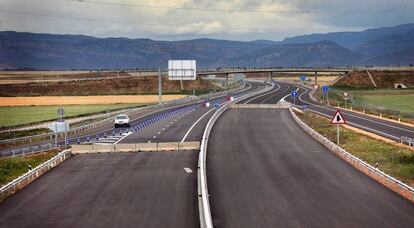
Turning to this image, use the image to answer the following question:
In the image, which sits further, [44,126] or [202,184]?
[44,126]

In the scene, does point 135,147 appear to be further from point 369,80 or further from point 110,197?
point 369,80

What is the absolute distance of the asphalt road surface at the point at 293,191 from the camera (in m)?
21.5

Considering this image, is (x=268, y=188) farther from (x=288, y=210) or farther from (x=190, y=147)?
(x=190, y=147)

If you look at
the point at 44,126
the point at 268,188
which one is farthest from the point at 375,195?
the point at 44,126

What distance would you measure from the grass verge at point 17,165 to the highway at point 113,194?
2.64 metres

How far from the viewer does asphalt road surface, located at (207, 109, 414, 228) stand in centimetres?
2155

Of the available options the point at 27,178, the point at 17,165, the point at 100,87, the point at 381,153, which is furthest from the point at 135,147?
the point at 100,87

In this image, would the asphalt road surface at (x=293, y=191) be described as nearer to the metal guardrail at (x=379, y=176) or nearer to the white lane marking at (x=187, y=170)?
the metal guardrail at (x=379, y=176)

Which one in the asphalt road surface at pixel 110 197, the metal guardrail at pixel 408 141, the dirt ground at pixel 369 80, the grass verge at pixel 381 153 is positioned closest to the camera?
the asphalt road surface at pixel 110 197

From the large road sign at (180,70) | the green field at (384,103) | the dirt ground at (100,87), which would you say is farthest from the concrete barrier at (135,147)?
the dirt ground at (100,87)

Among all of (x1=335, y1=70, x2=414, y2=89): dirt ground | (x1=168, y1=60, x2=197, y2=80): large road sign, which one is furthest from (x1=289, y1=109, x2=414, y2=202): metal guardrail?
(x1=335, y1=70, x2=414, y2=89): dirt ground

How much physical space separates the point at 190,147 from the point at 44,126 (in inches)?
1520

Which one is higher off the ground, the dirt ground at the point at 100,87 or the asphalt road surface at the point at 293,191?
the dirt ground at the point at 100,87

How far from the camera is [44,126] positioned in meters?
78.7
